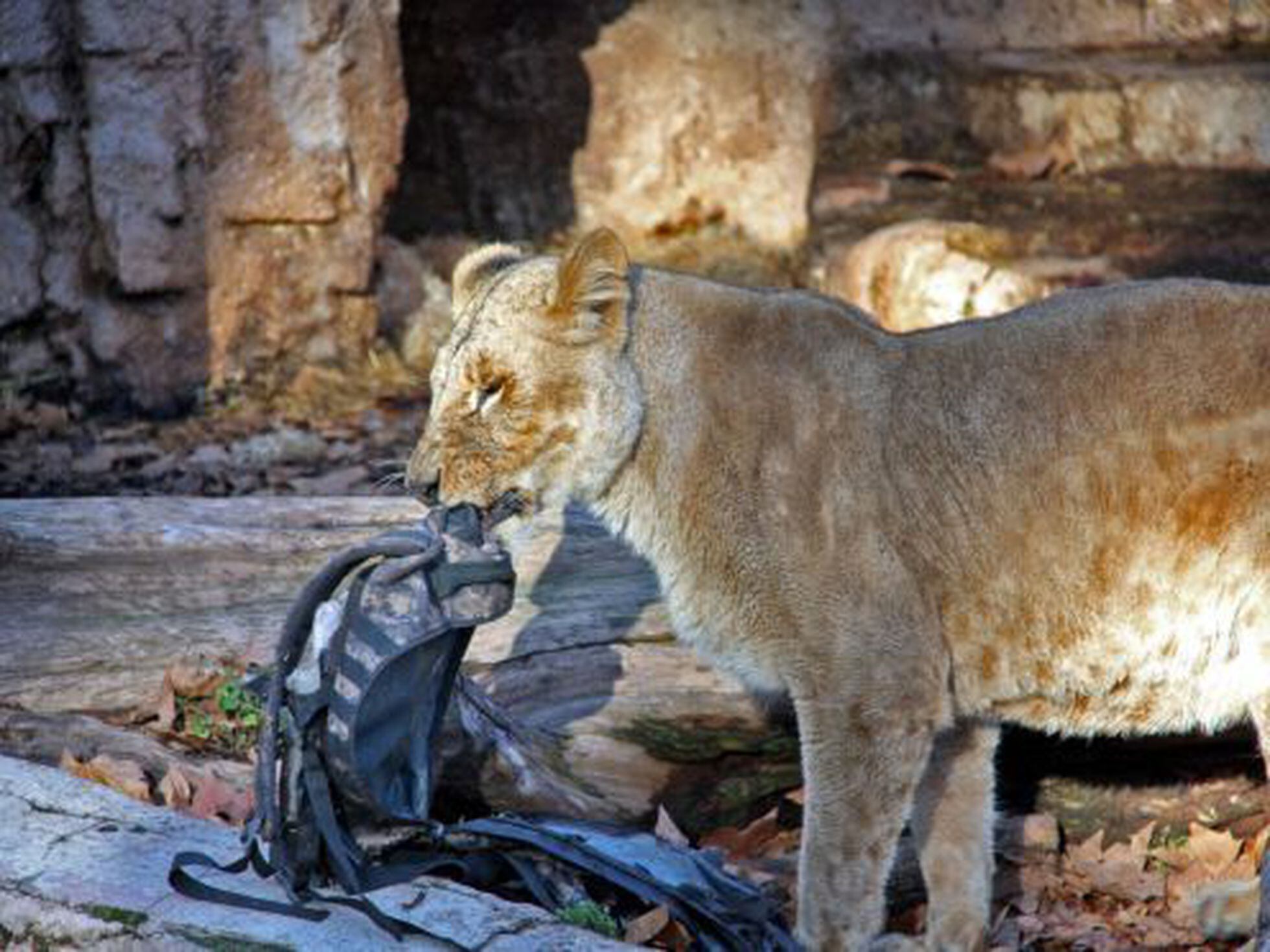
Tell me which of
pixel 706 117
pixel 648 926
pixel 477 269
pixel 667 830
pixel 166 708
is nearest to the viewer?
pixel 648 926

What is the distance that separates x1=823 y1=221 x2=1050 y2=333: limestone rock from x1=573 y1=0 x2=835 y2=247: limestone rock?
999mm

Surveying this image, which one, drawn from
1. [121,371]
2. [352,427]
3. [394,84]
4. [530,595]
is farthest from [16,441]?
[530,595]

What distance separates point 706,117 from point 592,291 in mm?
5842

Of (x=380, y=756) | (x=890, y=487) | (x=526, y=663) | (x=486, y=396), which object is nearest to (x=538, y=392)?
(x=486, y=396)

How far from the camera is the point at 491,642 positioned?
5977 millimetres

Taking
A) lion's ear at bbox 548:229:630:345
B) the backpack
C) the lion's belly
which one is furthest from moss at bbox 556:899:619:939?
lion's ear at bbox 548:229:630:345

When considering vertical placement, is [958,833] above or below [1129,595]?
below

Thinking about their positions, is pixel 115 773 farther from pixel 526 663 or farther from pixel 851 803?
pixel 851 803

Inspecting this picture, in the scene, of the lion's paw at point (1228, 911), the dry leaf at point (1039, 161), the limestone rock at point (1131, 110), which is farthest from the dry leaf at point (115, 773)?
the limestone rock at point (1131, 110)

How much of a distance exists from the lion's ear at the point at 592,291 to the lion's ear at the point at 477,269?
395 mm

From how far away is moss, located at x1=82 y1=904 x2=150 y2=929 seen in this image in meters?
4.39

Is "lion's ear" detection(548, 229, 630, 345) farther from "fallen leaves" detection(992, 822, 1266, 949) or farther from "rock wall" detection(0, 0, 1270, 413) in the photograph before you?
"rock wall" detection(0, 0, 1270, 413)

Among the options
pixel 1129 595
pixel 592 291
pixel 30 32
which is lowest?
pixel 1129 595

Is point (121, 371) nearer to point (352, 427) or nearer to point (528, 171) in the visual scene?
point (352, 427)
